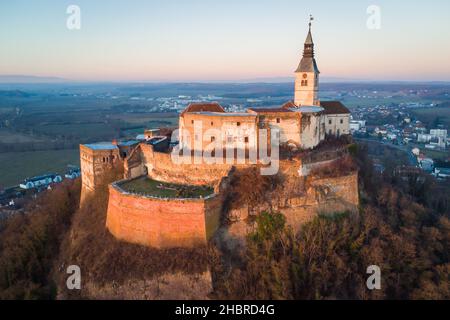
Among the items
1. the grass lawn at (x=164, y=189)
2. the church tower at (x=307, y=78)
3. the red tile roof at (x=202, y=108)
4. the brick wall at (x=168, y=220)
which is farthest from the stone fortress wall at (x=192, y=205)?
the church tower at (x=307, y=78)

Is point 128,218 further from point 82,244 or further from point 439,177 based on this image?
point 439,177

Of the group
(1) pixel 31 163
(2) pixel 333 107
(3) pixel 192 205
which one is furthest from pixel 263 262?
(1) pixel 31 163

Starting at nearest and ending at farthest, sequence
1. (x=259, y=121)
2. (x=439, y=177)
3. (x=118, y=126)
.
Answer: (x=259, y=121), (x=439, y=177), (x=118, y=126)

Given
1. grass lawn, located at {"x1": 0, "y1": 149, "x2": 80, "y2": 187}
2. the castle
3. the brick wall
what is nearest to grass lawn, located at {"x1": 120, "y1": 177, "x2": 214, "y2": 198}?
the castle

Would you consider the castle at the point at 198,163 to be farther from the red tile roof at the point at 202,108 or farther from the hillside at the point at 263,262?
the hillside at the point at 263,262

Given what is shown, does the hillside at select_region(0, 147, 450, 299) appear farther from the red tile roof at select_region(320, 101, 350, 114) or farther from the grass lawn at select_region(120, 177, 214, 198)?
the red tile roof at select_region(320, 101, 350, 114)

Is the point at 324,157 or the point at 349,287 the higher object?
the point at 324,157

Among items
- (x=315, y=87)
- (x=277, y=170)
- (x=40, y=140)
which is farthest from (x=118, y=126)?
(x=277, y=170)
